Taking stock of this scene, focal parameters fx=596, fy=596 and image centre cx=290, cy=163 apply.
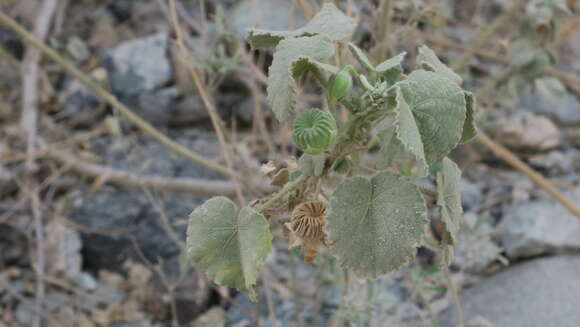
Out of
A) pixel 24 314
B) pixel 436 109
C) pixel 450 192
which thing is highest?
pixel 436 109

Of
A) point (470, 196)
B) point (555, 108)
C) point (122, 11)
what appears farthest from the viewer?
point (122, 11)

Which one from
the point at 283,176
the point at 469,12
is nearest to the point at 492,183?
the point at 469,12

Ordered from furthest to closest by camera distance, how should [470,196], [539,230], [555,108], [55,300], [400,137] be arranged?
[555,108], [470,196], [55,300], [539,230], [400,137]

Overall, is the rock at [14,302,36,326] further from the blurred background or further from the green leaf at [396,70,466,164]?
the green leaf at [396,70,466,164]

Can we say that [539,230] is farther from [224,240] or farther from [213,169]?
[224,240]

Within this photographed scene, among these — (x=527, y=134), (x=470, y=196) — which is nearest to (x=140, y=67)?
(x=470, y=196)

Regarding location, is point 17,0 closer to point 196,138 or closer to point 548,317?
point 196,138
